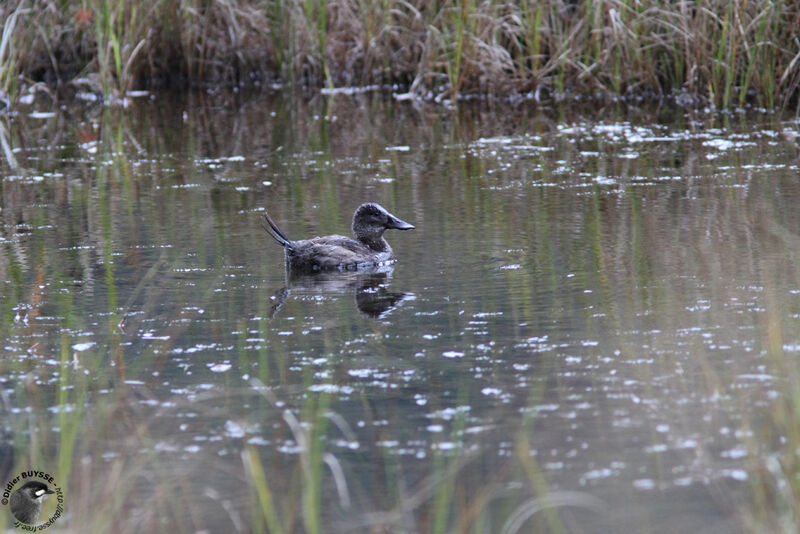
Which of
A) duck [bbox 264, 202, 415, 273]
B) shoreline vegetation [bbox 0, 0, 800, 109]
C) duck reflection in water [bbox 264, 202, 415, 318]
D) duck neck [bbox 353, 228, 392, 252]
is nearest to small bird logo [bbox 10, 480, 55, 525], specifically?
duck reflection in water [bbox 264, 202, 415, 318]

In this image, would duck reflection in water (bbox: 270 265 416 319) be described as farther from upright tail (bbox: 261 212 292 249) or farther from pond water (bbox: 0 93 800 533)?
upright tail (bbox: 261 212 292 249)

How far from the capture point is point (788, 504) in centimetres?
375

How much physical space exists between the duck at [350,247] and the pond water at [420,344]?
0.15m

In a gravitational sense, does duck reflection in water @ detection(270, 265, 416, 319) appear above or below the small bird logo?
above

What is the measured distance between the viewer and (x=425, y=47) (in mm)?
13742

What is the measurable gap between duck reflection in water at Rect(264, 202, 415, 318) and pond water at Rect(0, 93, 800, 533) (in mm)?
60

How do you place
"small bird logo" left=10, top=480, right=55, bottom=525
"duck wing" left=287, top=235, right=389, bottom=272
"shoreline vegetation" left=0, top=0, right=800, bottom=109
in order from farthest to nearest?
"shoreline vegetation" left=0, top=0, right=800, bottom=109
"duck wing" left=287, top=235, right=389, bottom=272
"small bird logo" left=10, top=480, right=55, bottom=525

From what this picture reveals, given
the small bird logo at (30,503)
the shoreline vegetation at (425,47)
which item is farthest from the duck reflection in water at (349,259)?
the shoreline vegetation at (425,47)

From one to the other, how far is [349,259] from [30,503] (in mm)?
3777

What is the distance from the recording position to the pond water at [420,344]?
4.01 meters

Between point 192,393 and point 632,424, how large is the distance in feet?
5.57

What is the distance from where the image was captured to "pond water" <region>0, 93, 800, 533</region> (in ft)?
13.2

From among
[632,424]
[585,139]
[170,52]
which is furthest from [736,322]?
[170,52]

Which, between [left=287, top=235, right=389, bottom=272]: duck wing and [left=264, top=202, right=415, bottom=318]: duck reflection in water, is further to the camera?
[left=287, top=235, right=389, bottom=272]: duck wing
